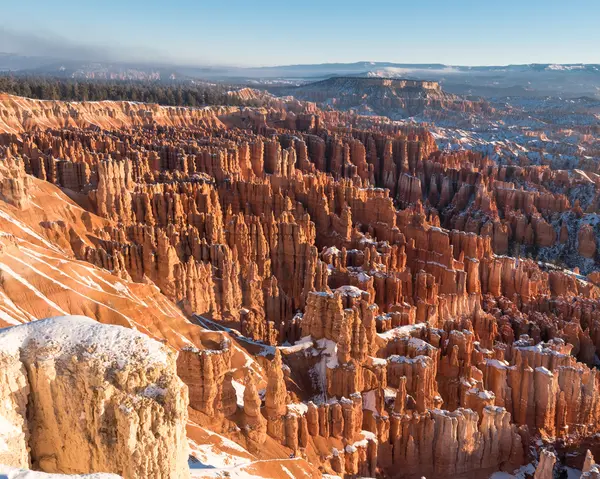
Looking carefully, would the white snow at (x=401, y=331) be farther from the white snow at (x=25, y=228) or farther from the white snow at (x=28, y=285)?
the white snow at (x=25, y=228)

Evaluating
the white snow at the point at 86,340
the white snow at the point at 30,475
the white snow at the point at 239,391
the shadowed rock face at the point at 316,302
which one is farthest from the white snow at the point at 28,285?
the white snow at the point at 30,475

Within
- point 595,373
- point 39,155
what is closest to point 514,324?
point 595,373

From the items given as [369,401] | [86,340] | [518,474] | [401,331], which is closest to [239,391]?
[369,401]

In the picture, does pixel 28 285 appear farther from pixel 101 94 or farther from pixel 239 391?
pixel 101 94

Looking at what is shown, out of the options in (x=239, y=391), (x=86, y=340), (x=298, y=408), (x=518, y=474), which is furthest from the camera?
(x=518, y=474)

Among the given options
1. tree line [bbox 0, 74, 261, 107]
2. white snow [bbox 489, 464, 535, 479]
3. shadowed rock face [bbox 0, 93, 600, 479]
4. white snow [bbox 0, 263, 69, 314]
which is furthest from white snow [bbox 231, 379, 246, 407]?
tree line [bbox 0, 74, 261, 107]

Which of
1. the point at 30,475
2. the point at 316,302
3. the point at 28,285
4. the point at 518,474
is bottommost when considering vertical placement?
the point at 518,474

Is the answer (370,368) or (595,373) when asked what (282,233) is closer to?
(370,368)
